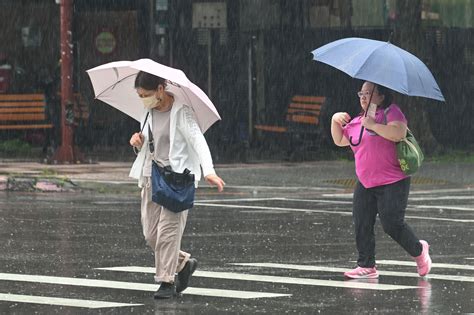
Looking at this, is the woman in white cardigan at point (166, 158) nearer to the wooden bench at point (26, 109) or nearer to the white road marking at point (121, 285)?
the white road marking at point (121, 285)

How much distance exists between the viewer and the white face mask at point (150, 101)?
11.2 m

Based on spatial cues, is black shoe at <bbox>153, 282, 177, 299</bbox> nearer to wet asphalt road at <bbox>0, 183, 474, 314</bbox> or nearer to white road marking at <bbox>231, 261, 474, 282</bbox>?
wet asphalt road at <bbox>0, 183, 474, 314</bbox>

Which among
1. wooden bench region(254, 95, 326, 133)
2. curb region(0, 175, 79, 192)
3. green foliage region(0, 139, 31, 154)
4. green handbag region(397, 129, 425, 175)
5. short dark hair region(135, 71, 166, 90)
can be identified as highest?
short dark hair region(135, 71, 166, 90)

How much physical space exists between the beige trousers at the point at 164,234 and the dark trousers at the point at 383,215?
74.2 inches

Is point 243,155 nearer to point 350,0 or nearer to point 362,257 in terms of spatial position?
point 350,0

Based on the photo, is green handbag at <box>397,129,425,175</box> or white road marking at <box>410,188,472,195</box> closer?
green handbag at <box>397,129,425,175</box>

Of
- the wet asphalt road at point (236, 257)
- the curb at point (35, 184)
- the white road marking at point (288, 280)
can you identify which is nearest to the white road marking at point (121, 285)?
the wet asphalt road at point (236, 257)

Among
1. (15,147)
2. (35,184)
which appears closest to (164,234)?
(35,184)

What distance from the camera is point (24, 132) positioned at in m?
28.0

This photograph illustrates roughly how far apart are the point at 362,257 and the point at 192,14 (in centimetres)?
1587

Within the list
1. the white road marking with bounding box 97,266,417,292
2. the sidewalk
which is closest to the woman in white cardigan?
the white road marking with bounding box 97,266,417,292

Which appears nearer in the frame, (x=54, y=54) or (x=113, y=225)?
(x=113, y=225)

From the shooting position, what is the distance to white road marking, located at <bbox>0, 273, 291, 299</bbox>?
1125 cm

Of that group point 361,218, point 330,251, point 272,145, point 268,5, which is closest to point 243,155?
point 272,145
